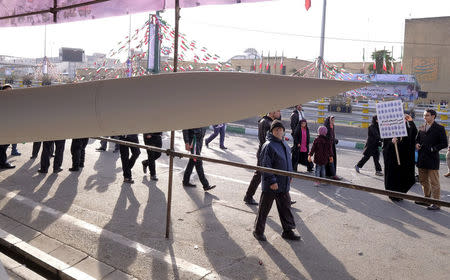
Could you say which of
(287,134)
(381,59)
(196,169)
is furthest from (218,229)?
(381,59)

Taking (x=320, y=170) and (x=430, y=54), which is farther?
(x=430, y=54)

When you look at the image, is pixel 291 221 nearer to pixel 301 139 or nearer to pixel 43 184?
pixel 301 139

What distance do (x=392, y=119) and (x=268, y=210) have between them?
3.74 meters

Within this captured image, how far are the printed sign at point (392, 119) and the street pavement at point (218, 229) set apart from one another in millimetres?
1273

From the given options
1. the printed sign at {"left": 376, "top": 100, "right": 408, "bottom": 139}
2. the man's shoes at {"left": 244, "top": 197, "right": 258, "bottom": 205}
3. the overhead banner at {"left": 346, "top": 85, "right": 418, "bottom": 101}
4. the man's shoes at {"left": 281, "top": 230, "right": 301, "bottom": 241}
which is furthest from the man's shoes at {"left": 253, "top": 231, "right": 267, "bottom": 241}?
the overhead banner at {"left": 346, "top": 85, "right": 418, "bottom": 101}

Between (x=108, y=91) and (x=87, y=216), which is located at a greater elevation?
(x=108, y=91)

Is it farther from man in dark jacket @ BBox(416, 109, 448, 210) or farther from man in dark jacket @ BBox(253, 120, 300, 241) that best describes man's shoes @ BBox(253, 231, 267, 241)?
man in dark jacket @ BBox(416, 109, 448, 210)

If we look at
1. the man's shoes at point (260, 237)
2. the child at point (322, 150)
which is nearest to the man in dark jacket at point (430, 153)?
the child at point (322, 150)

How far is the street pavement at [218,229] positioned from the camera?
456 cm

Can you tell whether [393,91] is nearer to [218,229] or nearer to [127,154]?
[127,154]

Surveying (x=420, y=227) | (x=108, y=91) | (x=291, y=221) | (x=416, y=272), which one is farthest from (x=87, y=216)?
(x=420, y=227)

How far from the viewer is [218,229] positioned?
18.7ft

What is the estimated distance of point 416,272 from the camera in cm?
458

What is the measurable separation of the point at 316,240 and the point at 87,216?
3.41m
